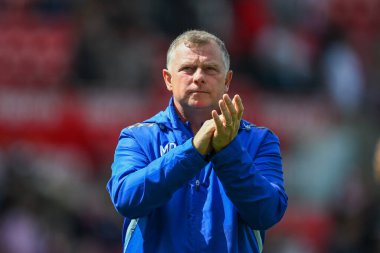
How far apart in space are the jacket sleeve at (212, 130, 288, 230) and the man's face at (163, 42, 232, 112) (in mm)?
257

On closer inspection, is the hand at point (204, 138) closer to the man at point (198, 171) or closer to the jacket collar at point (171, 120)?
the man at point (198, 171)

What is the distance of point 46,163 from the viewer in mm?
14992

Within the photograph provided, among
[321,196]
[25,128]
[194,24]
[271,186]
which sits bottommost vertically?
[321,196]

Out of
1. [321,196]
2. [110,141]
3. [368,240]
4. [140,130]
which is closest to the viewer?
[140,130]

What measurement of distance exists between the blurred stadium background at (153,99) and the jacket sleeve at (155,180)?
737 cm

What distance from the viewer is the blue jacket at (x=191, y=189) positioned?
5.74 metres

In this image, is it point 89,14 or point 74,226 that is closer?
point 74,226

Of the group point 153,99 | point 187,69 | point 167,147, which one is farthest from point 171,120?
point 153,99

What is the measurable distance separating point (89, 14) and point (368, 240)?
491cm

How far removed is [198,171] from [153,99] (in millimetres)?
9255

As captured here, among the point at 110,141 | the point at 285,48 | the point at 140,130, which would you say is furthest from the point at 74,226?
the point at 140,130

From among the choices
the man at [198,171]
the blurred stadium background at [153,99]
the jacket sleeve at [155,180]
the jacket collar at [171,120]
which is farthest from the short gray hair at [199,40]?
the blurred stadium background at [153,99]

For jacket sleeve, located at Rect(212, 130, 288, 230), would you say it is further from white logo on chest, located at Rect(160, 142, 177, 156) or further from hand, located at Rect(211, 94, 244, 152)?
white logo on chest, located at Rect(160, 142, 177, 156)

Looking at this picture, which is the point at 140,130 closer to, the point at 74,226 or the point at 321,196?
the point at 74,226
